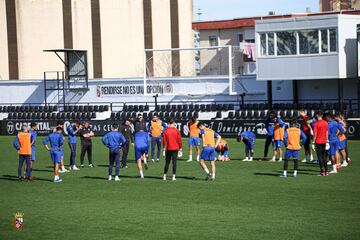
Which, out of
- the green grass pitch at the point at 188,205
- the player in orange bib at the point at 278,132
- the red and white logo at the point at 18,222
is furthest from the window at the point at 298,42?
the red and white logo at the point at 18,222

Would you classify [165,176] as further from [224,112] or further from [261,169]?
[224,112]

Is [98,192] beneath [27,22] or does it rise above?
beneath

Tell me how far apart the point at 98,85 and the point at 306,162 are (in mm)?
30965

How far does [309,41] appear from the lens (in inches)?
1929

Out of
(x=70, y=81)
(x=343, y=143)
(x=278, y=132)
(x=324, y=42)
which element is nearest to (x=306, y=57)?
(x=324, y=42)

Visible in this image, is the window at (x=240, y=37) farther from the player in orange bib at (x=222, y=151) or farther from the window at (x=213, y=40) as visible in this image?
the player in orange bib at (x=222, y=151)

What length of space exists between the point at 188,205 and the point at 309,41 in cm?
2934

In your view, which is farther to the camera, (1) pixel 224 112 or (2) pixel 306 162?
(1) pixel 224 112

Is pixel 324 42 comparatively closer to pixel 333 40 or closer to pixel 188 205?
pixel 333 40

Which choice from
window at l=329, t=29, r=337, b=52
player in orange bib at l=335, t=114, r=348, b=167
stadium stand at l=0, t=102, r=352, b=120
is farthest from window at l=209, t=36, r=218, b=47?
player in orange bib at l=335, t=114, r=348, b=167

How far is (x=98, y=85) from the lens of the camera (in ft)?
198

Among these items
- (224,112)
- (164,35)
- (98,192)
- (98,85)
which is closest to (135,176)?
(98,192)

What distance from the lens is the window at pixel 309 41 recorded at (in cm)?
4853

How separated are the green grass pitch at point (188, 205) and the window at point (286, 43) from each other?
64.6 ft
